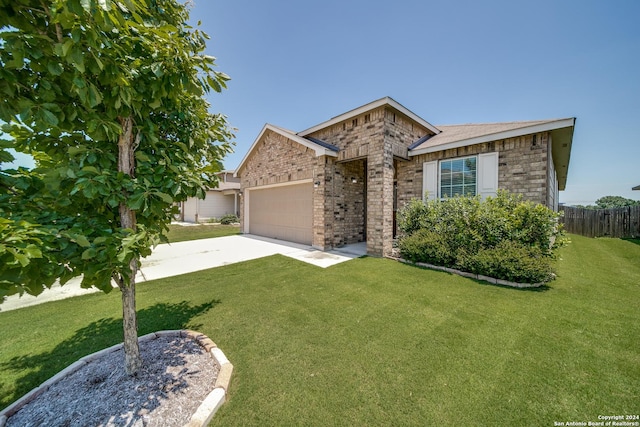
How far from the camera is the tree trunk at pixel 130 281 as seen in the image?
2207mm

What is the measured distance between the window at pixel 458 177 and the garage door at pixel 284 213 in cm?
496

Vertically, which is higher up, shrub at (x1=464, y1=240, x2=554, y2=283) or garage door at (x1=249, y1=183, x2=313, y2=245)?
garage door at (x1=249, y1=183, x2=313, y2=245)

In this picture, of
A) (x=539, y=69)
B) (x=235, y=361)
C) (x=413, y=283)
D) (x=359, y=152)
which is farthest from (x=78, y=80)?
(x=539, y=69)

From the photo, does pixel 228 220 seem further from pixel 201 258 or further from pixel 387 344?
pixel 387 344

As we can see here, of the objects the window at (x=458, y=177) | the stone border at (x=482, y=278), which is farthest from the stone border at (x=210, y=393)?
the window at (x=458, y=177)

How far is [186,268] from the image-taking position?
6.70 metres

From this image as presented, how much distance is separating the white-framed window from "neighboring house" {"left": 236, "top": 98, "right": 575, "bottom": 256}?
27 mm

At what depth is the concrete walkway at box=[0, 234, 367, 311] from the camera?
16.7ft

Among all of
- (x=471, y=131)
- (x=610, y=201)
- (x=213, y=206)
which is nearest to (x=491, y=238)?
(x=471, y=131)

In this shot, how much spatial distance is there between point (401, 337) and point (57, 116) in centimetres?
420

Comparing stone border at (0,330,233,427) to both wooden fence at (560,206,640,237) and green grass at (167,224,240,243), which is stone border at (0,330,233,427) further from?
wooden fence at (560,206,640,237)

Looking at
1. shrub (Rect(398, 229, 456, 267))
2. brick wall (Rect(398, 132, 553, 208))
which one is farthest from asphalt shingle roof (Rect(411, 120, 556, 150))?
shrub (Rect(398, 229, 456, 267))

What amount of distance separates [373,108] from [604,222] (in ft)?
49.7

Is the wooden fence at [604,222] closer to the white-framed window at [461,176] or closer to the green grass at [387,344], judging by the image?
the green grass at [387,344]
